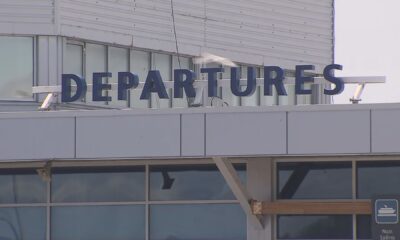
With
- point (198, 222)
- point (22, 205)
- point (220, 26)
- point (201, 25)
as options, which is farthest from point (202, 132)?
point (220, 26)

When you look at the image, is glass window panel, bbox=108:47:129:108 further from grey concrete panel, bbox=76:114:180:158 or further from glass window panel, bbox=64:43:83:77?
grey concrete panel, bbox=76:114:180:158

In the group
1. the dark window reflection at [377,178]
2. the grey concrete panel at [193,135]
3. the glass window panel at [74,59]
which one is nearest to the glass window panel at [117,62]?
the glass window panel at [74,59]

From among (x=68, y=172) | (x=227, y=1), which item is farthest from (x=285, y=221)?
(x=227, y=1)

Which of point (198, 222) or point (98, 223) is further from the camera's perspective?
point (98, 223)

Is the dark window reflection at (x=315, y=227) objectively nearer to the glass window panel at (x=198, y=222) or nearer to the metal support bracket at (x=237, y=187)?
the metal support bracket at (x=237, y=187)

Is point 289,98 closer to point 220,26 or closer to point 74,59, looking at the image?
point 220,26

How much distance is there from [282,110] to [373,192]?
203 centimetres

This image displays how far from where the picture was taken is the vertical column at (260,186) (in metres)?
21.6

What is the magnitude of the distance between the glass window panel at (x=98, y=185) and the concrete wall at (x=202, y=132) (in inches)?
65.4

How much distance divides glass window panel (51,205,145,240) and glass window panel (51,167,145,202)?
0.15m

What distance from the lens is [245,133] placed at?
2038 centimetres

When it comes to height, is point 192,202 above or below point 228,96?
below

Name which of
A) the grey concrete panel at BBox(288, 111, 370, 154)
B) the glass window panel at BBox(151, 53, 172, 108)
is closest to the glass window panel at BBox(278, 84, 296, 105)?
the glass window panel at BBox(151, 53, 172, 108)

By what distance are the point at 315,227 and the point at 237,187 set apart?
1.31 meters
